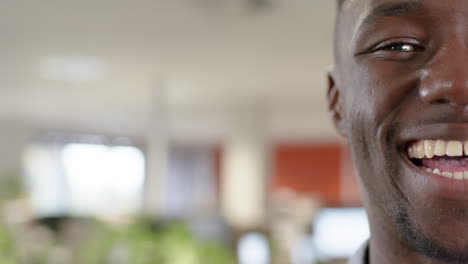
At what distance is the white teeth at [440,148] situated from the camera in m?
0.62

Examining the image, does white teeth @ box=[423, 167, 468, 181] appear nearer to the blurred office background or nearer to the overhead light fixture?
the blurred office background

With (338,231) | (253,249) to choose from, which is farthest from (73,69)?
(338,231)

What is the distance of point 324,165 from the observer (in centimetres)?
1334

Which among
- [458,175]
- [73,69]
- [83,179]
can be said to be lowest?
[83,179]

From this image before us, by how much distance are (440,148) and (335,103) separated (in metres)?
0.21

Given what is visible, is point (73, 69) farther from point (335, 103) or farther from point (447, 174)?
point (447, 174)

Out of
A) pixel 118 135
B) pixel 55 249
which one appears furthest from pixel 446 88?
pixel 118 135

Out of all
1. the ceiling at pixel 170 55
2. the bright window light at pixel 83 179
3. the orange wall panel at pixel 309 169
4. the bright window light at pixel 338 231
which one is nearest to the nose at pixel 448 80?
the ceiling at pixel 170 55

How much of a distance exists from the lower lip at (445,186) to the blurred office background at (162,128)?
3115 millimetres

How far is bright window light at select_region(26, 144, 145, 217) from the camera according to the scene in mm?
12188

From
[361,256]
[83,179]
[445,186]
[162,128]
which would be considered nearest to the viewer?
[445,186]

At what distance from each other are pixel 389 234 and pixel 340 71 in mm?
189

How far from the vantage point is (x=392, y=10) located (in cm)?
68

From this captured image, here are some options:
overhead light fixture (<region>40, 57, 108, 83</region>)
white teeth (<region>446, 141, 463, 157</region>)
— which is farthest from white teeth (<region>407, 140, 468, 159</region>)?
overhead light fixture (<region>40, 57, 108, 83</region>)
